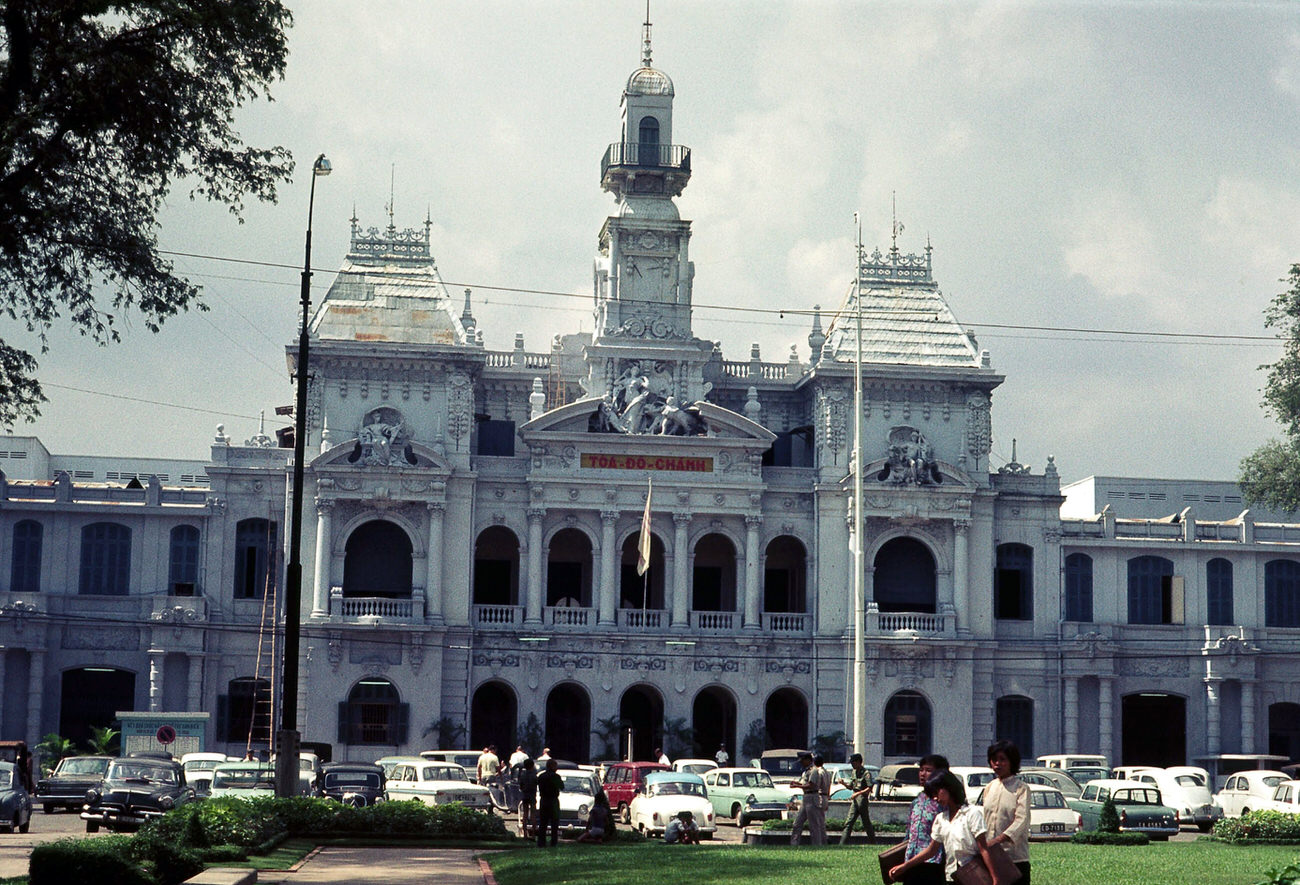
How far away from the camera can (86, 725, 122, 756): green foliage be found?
60625 mm

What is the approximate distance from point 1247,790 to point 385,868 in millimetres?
29621

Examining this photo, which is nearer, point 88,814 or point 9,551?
point 88,814

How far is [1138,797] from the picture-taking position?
4347cm

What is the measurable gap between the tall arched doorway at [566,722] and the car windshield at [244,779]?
25.5 meters

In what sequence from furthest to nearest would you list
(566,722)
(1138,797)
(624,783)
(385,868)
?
(566,722) < (624,783) < (1138,797) < (385,868)

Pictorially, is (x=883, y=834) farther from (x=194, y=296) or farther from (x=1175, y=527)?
(x=1175, y=527)

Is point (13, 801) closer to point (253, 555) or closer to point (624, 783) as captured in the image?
point (624, 783)

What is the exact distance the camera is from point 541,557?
65.2 meters

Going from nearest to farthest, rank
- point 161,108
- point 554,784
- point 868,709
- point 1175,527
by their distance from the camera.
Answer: point 161,108 → point 554,784 → point 868,709 → point 1175,527

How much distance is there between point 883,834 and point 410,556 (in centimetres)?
3238

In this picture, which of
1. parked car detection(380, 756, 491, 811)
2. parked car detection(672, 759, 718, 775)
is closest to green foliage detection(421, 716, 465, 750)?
parked car detection(672, 759, 718, 775)

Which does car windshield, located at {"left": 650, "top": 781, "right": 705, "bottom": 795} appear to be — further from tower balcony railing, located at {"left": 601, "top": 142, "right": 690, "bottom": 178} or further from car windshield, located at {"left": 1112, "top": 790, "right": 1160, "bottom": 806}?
tower balcony railing, located at {"left": 601, "top": 142, "right": 690, "bottom": 178}

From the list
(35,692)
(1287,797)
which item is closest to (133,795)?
(1287,797)

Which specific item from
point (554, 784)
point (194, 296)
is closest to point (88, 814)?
→ point (554, 784)
